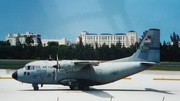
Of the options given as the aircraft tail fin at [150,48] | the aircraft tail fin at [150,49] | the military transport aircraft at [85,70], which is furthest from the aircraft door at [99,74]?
the aircraft tail fin at [150,48]

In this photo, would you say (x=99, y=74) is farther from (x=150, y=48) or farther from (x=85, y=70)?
(x=150, y=48)

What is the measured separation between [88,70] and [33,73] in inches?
199

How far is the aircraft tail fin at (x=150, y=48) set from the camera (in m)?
26.0

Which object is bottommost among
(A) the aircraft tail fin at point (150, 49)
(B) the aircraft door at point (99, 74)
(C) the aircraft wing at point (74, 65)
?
(B) the aircraft door at point (99, 74)

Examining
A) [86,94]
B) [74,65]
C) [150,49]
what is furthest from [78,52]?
[86,94]

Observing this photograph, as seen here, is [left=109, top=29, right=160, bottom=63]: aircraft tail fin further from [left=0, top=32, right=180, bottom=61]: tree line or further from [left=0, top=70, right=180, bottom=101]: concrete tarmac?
[left=0, top=32, right=180, bottom=61]: tree line

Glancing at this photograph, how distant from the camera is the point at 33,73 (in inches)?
949

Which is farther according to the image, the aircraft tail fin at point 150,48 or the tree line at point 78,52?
the tree line at point 78,52

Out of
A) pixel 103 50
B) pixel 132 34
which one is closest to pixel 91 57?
pixel 103 50

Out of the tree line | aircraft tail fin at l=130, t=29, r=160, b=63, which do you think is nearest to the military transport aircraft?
aircraft tail fin at l=130, t=29, r=160, b=63

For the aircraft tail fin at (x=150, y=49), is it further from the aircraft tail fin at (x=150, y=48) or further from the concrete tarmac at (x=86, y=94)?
the concrete tarmac at (x=86, y=94)

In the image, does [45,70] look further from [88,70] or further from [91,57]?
[91,57]

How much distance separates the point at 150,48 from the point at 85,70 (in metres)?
6.76

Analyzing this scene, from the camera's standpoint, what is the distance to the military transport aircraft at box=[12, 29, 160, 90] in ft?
78.5
